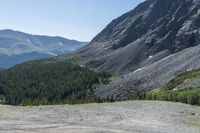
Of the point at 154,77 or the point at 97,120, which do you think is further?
the point at 154,77

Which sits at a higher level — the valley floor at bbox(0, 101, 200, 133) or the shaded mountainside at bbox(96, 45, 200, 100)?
the shaded mountainside at bbox(96, 45, 200, 100)

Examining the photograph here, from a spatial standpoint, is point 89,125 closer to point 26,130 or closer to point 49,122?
point 49,122

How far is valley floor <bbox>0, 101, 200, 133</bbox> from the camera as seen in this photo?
4203 centimetres

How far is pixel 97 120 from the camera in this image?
48719 mm

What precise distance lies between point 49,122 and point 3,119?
4.95m

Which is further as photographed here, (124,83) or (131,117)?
(124,83)

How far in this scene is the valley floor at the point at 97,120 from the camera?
42031 millimetres

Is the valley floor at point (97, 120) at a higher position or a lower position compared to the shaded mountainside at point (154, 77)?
lower

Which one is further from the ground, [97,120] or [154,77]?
[154,77]

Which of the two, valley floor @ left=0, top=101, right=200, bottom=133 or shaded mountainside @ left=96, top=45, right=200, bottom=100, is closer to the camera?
valley floor @ left=0, top=101, right=200, bottom=133

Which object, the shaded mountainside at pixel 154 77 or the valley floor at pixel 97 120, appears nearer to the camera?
Result: the valley floor at pixel 97 120

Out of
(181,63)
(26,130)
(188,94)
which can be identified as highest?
(181,63)

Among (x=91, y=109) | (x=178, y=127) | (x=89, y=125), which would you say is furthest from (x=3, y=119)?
(x=178, y=127)

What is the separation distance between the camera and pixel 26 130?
39.9m
